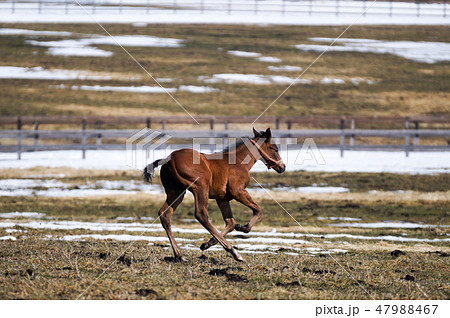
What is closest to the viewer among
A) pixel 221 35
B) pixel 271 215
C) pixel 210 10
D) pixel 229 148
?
pixel 229 148

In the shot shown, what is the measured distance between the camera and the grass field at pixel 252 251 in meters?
8.09

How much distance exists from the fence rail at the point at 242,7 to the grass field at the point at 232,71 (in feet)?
17.7

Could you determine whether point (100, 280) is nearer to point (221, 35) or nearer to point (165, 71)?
point (165, 71)

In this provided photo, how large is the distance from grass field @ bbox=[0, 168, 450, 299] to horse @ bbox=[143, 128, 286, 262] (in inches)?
22.5

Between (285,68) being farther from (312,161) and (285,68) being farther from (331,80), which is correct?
(312,161)

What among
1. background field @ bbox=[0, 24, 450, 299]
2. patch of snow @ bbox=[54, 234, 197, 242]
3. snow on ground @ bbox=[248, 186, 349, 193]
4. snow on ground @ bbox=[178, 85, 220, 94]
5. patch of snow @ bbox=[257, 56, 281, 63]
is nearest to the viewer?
background field @ bbox=[0, 24, 450, 299]

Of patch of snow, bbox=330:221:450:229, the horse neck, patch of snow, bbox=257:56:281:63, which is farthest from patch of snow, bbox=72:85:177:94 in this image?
the horse neck

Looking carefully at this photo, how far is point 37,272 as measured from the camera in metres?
8.61

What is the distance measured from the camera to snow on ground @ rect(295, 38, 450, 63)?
172 ft

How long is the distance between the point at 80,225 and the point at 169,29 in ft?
146

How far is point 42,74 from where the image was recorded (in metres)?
47.1

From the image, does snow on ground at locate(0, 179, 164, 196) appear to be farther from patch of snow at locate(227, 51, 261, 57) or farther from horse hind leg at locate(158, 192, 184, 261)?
patch of snow at locate(227, 51, 261, 57)

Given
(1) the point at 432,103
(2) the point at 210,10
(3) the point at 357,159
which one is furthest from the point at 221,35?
(3) the point at 357,159

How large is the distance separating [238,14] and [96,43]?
Result: 16.5m
